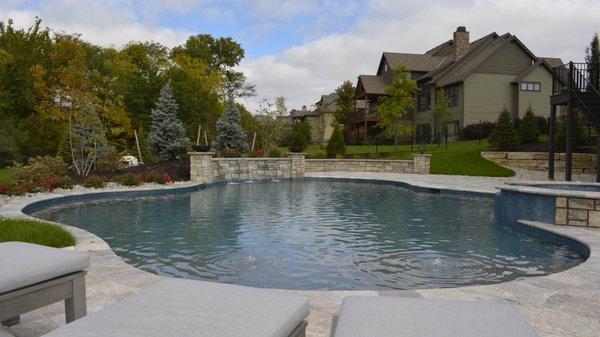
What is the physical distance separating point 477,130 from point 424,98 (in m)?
7.03

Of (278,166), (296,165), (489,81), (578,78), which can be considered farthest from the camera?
(489,81)

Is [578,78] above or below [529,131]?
above

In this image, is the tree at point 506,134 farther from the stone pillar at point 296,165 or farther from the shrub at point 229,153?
the shrub at point 229,153

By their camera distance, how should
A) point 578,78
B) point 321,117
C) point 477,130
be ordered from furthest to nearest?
1. point 321,117
2. point 477,130
3. point 578,78

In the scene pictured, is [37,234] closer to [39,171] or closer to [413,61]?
[39,171]

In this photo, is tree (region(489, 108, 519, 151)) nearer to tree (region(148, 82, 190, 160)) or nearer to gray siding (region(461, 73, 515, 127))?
gray siding (region(461, 73, 515, 127))

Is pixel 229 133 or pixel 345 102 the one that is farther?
pixel 345 102

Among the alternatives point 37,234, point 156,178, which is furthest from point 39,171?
point 37,234

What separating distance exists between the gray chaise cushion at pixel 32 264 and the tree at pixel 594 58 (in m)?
18.5

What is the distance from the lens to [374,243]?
7.75 meters

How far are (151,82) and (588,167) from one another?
22.9 meters

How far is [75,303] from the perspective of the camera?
124 inches

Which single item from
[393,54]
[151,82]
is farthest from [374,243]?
[393,54]

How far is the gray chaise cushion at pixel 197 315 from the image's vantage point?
1953mm
